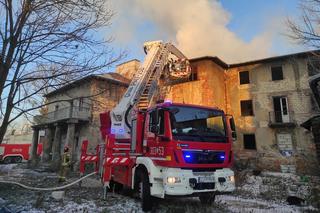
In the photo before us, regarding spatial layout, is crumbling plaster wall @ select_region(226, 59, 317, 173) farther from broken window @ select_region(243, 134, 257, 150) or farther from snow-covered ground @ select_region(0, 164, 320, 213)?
snow-covered ground @ select_region(0, 164, 320, 213)

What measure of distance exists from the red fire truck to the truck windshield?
31994mm

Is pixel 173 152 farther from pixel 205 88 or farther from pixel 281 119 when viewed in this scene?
pixel 281 119

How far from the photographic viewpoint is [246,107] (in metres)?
26.2

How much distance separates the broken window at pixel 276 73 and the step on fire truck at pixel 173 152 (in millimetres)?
19386

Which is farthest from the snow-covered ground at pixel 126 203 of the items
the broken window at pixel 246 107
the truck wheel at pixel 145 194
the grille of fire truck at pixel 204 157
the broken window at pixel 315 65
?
the broken window at pixel 246 107

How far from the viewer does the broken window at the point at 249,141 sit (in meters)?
24.8

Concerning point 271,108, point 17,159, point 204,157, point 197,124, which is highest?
point 271,108

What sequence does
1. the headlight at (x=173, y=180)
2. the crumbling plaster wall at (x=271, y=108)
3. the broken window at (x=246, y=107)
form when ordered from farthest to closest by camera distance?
the broken window at (x=246, y=107) < the crumbling plaster wall at (x=271, y=108) < the headlight at (x=173, y=180)

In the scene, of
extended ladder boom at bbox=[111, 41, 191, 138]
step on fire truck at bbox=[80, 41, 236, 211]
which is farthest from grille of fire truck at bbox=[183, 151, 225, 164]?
extended ladder boom at bbox=[111, 41, 191, 138]

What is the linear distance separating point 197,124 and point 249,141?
63.6ft

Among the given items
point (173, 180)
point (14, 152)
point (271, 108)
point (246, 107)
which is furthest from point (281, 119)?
point (14, 152)

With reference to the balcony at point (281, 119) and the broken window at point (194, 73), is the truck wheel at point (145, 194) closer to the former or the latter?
the broken window at point (194, 73)

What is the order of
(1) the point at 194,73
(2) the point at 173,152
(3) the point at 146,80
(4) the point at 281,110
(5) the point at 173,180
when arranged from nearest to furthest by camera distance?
(5) the point at 173,180
(2) the point at 173,152
(3) the point at 146,80
(4) the point at 281,110
(1) the point at 194,73

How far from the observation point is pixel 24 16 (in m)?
6.96
